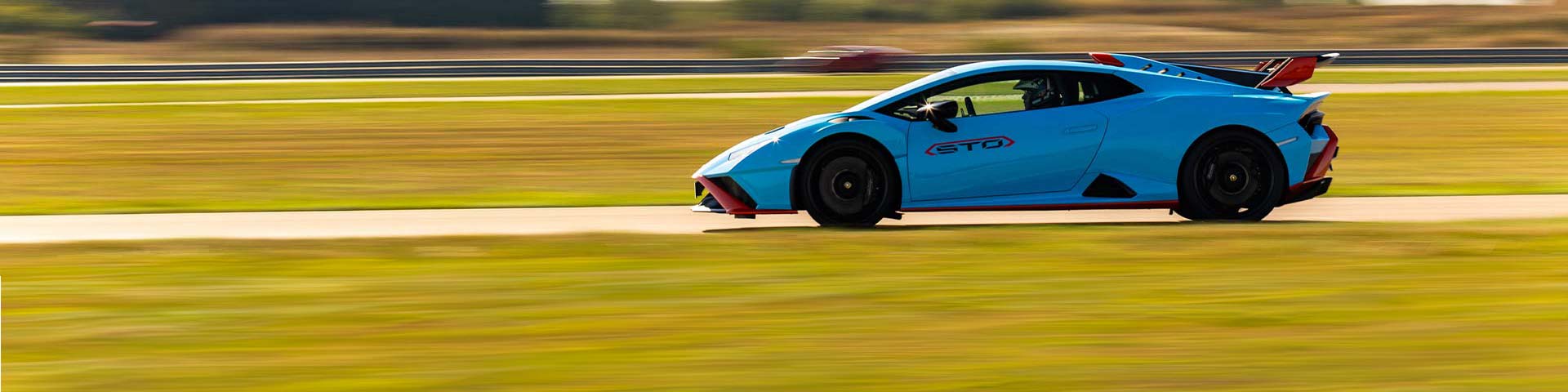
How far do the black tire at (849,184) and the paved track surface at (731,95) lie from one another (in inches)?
566

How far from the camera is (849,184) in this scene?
8.85m

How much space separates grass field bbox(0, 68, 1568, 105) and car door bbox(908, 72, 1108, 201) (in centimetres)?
1686

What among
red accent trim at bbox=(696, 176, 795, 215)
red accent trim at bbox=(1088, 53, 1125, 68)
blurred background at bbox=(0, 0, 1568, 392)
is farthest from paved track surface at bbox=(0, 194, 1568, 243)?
red accent trim at bbox=(1088, 53, 1125, 68)

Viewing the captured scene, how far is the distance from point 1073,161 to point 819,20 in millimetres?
53149

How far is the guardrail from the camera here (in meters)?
31.6

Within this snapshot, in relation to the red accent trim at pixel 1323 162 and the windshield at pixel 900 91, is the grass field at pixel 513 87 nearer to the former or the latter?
the windshield at pixel 900 91

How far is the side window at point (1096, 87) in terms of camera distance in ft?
28.9

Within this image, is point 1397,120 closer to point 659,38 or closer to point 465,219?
point 465,219

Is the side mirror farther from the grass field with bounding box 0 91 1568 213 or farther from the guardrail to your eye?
the guardrail

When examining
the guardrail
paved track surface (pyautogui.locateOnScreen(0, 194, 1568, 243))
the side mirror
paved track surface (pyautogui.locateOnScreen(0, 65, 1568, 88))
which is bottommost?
paved track surface (pyautogui.locateOnScreen(0, 194, 1568, 243))

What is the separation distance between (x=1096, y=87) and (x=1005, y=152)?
2.35 feet

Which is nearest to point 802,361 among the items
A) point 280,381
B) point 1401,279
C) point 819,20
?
point 280,381

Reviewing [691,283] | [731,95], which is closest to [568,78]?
[731,95]

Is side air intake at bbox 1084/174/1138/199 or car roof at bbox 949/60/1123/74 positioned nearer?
side air intake at bbox 1084/174/1138/199
